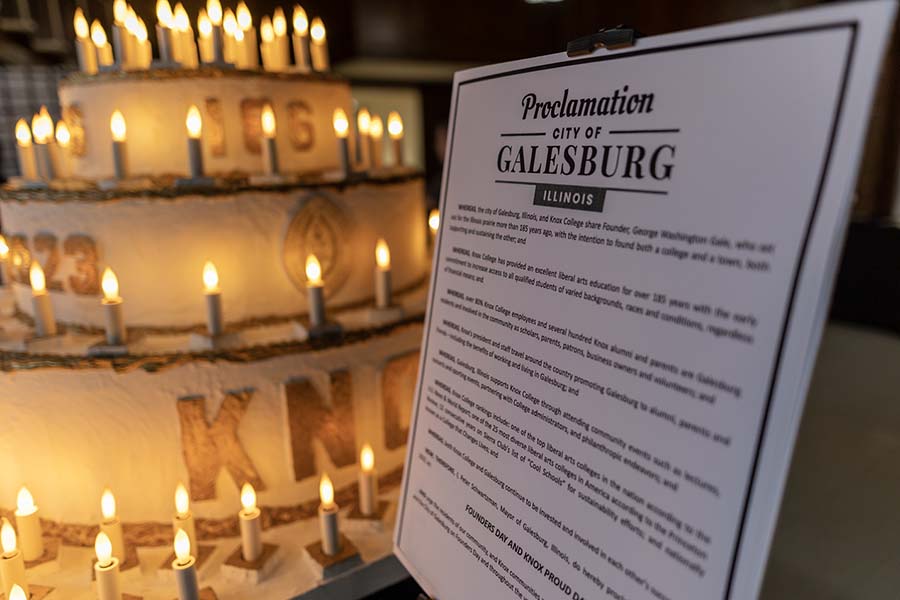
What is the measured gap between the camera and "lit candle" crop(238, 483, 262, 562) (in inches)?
76.2

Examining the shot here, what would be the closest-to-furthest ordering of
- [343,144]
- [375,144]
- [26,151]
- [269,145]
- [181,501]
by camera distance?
[181,501], [269,145], [343,144], [26,151], [375,144]

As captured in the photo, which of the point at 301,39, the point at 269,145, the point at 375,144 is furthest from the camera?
the point at 375,144

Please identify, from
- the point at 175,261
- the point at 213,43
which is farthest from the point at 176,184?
the point at 213,43

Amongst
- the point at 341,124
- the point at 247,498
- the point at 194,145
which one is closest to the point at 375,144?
the point at 341,124

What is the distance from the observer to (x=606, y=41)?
107 centimetres

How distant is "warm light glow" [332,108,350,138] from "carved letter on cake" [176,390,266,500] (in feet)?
3.39

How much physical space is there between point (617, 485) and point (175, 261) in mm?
1724

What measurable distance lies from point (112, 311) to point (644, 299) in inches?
67.8

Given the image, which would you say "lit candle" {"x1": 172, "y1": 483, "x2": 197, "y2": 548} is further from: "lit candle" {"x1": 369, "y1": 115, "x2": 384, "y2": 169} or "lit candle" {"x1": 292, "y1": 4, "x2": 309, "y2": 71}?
"lit candle" {"x1": 292, "y1": 4, "x2": 309, "y2": 71}

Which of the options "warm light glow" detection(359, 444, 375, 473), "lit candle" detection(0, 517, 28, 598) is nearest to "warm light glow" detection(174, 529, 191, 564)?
"lit candle" detection(0, 517, 28, 598)

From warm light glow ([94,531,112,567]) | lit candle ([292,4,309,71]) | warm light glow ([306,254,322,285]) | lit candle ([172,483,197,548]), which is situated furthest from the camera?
lit candle ([292,4,309,71])

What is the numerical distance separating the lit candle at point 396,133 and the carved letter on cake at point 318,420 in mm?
1130

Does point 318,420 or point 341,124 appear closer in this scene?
point 318,420

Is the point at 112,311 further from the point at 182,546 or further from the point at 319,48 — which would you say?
the point at 319,48
